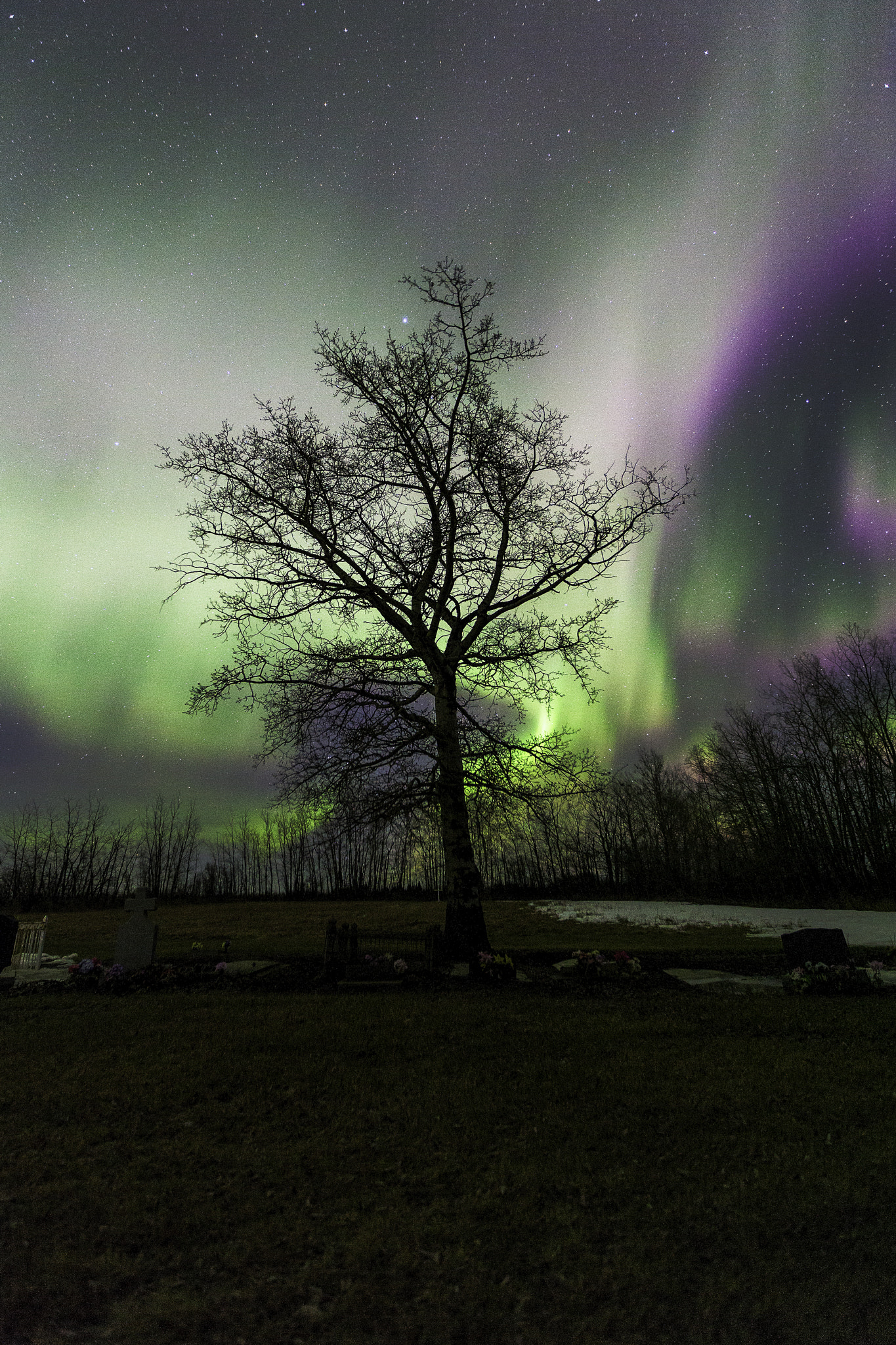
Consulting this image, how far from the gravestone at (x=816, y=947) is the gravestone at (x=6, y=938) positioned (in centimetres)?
1587

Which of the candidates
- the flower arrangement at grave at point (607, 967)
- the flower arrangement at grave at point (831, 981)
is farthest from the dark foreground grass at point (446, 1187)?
the flower arrangement at grave at point (607, 967)

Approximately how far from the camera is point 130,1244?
3.80 metres

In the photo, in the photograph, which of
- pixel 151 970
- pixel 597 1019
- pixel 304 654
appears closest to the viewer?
pixel 597 1019

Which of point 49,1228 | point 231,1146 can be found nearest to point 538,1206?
point 231,1146

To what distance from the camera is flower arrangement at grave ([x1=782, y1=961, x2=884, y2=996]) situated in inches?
428

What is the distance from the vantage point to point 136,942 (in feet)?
43.5

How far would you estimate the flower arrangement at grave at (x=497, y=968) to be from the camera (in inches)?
461

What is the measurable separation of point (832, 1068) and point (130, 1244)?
634cm

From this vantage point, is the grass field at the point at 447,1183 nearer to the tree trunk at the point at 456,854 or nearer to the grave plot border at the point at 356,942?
the grave plot border at the point at 356,942

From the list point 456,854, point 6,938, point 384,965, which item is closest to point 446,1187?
point 384,965

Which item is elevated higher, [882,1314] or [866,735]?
[866,735]

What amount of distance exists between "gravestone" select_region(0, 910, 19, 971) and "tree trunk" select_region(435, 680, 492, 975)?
952cm

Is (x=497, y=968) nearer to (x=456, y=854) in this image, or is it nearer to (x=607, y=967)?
(x=607, y=967)

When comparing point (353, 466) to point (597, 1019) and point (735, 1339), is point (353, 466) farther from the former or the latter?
point (735, 1339)
